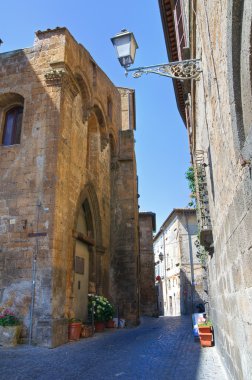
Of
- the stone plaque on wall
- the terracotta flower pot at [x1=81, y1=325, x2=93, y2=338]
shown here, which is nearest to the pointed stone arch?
the stone plaque on wall

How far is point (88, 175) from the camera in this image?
1239 cm

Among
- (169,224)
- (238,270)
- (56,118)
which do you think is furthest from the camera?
(169,224)

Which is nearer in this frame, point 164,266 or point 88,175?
point 88,175

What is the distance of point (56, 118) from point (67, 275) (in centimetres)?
423

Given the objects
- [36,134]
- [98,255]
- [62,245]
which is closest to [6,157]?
[36,134]

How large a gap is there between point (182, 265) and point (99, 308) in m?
16.8

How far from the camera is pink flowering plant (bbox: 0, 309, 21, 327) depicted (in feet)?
25.6

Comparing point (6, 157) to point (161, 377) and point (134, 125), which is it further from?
point (134, 125)

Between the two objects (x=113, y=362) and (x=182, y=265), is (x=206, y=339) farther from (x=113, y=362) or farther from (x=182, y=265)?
(x=182, y=265)

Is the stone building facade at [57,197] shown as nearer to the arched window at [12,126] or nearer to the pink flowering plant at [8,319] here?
the arched window at [12,126]

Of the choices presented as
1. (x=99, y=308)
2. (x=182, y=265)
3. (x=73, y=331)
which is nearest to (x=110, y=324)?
(x=99, y=308)

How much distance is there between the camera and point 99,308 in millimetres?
11195

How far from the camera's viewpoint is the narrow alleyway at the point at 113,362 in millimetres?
5000

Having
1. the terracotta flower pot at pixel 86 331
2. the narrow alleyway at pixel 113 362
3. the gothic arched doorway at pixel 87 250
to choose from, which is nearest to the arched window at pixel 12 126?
the gothic arched doorway at pixel 87 250
